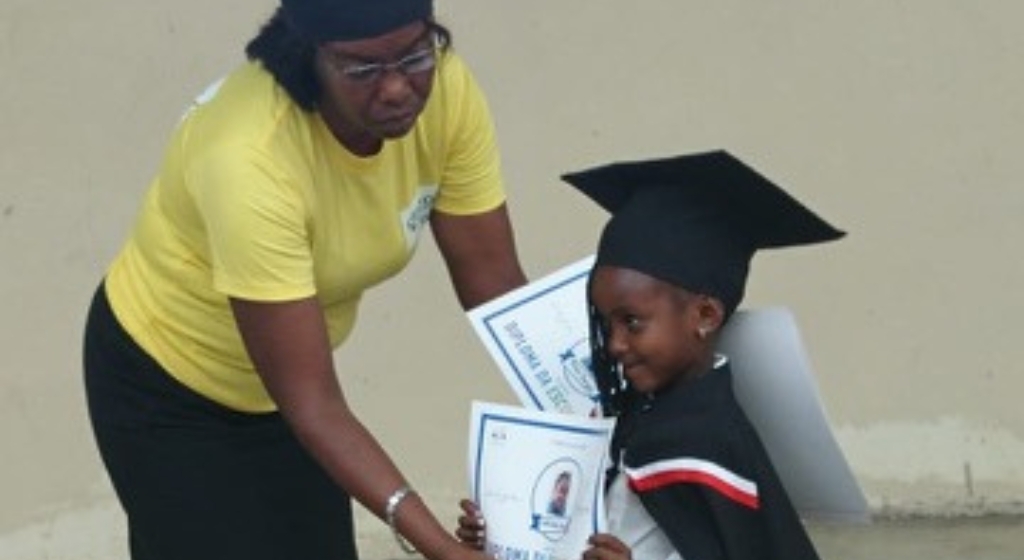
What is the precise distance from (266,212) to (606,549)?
670 mm

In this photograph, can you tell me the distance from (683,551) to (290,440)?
882 millimetres

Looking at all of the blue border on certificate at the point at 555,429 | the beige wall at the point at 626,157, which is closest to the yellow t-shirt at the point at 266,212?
the blue border on certificate at the point at 555,429

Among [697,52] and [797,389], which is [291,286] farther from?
[697,52]

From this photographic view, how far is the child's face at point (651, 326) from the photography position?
3.47 meters

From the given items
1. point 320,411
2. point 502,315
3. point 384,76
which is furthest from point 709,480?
point 384,76

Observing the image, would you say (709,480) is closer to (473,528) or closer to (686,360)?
(686,360)

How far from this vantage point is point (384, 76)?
342 centimetres

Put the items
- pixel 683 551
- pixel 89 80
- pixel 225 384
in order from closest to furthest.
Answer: pixel 683 551 < pixel 225 384 < pixel 89 80

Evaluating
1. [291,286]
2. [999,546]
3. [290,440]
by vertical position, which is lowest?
[999,546]

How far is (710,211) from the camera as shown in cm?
353

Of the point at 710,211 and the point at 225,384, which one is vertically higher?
the point at 710,211

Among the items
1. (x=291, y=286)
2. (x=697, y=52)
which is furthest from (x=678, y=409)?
(x=697, y=52)

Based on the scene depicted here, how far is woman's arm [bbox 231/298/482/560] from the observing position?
11.6 ft

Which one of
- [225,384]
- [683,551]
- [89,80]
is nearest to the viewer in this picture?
[683,551]
